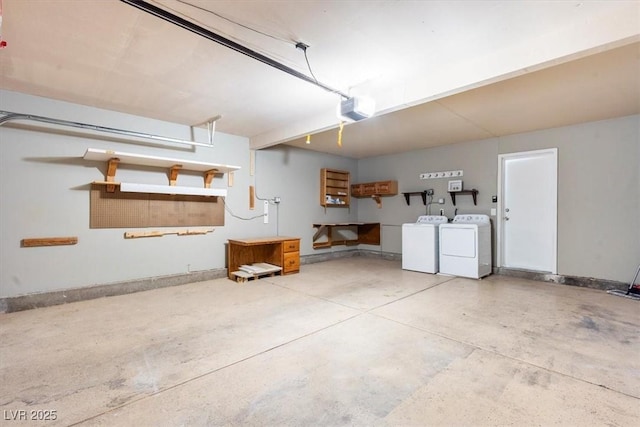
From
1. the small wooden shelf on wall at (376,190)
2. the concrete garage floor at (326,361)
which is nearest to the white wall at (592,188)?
the concrete garage floor at (326,361)

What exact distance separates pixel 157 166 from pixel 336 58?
311 centimetres

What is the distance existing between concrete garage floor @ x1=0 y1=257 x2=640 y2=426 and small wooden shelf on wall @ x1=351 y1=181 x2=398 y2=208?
10.7 feet

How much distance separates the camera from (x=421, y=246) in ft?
17.8

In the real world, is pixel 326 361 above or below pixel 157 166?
below

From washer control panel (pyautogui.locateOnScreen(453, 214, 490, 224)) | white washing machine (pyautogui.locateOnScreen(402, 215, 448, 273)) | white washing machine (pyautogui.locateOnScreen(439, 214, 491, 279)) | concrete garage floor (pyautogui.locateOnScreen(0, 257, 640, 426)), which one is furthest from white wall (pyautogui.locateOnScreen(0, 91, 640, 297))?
white washing machine (pyautogui.locateOnScreen(402, 215, 448, 273))

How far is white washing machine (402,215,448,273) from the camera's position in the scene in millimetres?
5273

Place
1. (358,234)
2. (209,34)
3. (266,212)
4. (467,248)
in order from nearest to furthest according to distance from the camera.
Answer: (209,34)
(467,248)
(266,212)
(358,234)

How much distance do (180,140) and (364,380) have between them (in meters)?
3.97

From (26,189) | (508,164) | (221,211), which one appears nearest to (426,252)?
(508,164)

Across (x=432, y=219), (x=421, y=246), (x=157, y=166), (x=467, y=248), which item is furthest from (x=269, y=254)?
(x=467, y=248)

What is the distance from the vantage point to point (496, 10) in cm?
198

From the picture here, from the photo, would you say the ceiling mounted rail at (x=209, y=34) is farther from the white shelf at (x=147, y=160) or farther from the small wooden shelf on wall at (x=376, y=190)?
A: the small wooden shelf on wall at (x=376, y=190)

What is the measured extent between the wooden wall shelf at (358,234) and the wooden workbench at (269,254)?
1.30 metres

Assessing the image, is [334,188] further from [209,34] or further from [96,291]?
[209,34]
